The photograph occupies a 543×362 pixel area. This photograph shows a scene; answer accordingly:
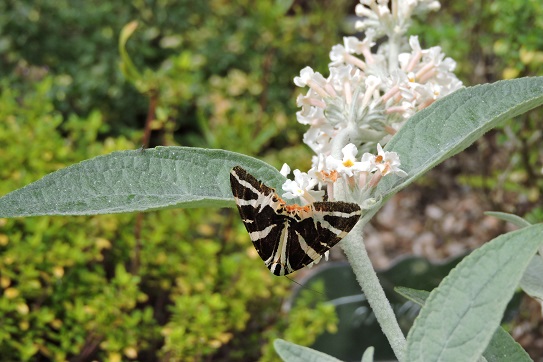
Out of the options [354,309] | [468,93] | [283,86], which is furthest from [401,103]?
[283,86]

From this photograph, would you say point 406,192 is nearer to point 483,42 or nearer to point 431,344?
point 483,42

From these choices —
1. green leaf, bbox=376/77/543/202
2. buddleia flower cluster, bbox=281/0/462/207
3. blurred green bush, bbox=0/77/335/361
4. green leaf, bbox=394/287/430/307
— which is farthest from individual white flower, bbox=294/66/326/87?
blurred green bush, bbox=0/77/335/361

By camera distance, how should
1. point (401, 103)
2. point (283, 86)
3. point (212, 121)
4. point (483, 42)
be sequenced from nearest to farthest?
point (401, 103), point (483, 42), point (212, 121), point (283, 86)

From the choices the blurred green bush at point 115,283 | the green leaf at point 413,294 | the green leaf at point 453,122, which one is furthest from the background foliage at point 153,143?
the green leaf at point 453,122

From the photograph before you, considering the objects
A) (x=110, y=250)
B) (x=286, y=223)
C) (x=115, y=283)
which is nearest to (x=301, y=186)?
(x=286, y=223)

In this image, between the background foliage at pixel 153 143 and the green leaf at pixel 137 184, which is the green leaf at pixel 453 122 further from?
the background foliage at pixel 153 143

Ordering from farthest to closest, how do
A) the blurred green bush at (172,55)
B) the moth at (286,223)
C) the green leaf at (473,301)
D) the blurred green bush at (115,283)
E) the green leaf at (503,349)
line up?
the blurred green bush at (172,55)
the blurred green bush at (115,283)
the green leaf at (503,349)
the moth at (286,223)
the green leaf at (473,301)
